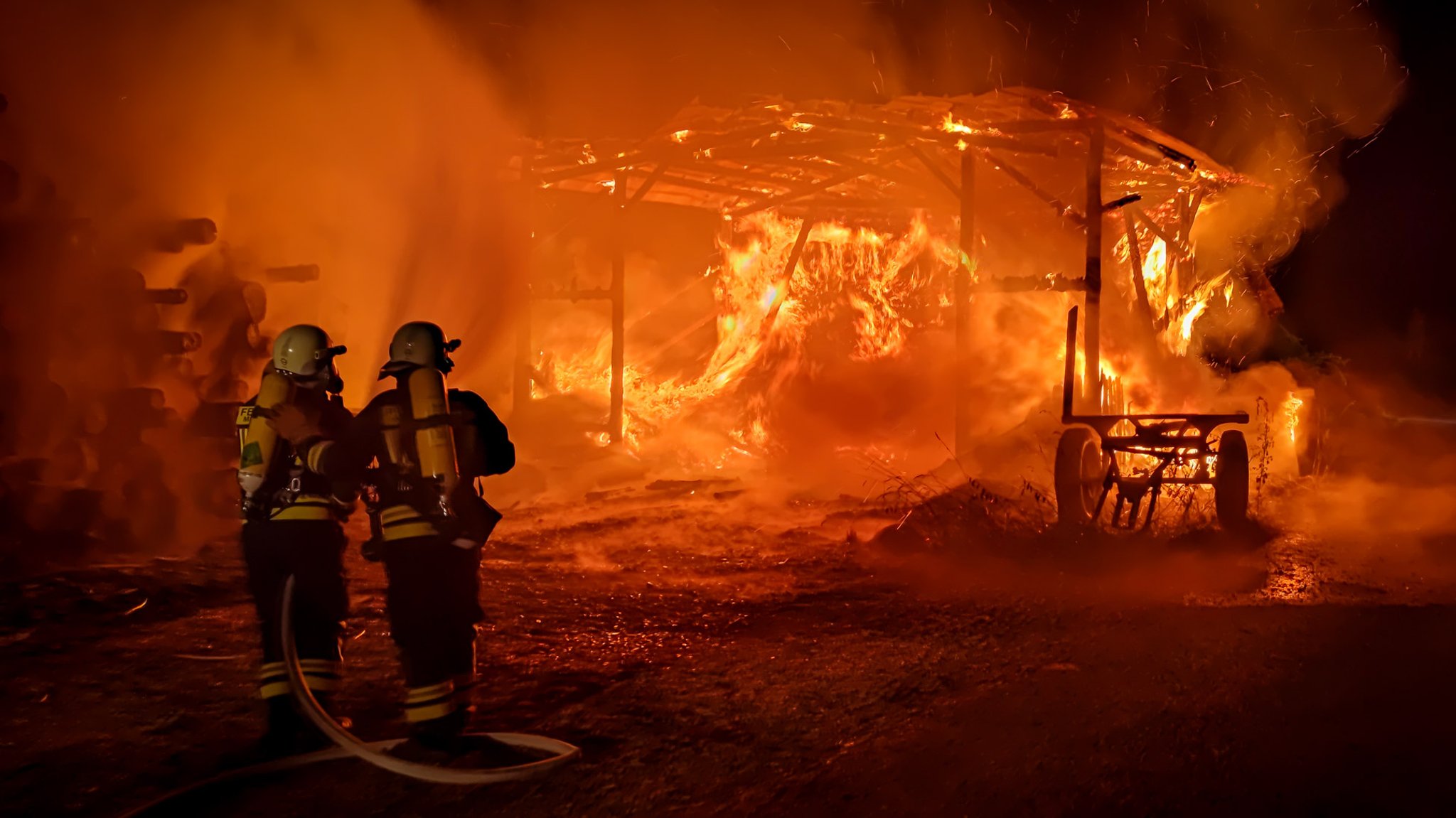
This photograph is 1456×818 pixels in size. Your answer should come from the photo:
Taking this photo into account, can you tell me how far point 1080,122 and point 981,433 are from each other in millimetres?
3877

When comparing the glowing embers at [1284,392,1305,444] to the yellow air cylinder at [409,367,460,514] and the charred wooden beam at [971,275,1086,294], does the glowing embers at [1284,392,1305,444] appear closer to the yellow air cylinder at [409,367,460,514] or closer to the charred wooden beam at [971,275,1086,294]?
the charred wooden beam at [971,275,1086,294]

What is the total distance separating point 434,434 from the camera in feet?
11.8

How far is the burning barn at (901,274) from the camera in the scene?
35.5 feet

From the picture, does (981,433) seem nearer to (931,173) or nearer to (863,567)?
(931,173)

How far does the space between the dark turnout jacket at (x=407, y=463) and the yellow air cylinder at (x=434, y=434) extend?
47 mm

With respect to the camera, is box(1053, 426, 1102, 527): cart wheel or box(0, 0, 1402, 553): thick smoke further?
box(1053, 426, 1102, 527): cart wheel

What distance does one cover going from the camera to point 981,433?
12203mm

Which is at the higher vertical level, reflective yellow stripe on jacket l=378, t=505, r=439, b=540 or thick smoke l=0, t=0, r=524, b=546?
thick smoke l=0, t=0, r=524, b=546

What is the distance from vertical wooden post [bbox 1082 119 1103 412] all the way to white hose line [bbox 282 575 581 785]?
7.99 meters

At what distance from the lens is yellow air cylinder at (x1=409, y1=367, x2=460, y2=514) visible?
11.8 ft

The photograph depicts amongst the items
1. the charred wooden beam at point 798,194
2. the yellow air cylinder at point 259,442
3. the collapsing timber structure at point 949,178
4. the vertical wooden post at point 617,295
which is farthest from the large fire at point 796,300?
the yellow air cylinder at point 259,442

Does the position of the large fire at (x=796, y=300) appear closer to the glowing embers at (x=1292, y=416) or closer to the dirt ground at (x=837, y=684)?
the glowing embers at (x=1292, y=416)

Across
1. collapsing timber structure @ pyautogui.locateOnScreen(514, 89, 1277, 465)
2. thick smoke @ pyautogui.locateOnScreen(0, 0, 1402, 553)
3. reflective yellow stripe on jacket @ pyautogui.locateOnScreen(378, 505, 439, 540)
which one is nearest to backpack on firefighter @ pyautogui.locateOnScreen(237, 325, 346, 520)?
reflective yellow stripe on jacket @ pyautogui.locateOnScreen(378, 505, 439, 540)

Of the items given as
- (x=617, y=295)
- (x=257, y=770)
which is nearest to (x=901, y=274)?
(x=617, y=295)
